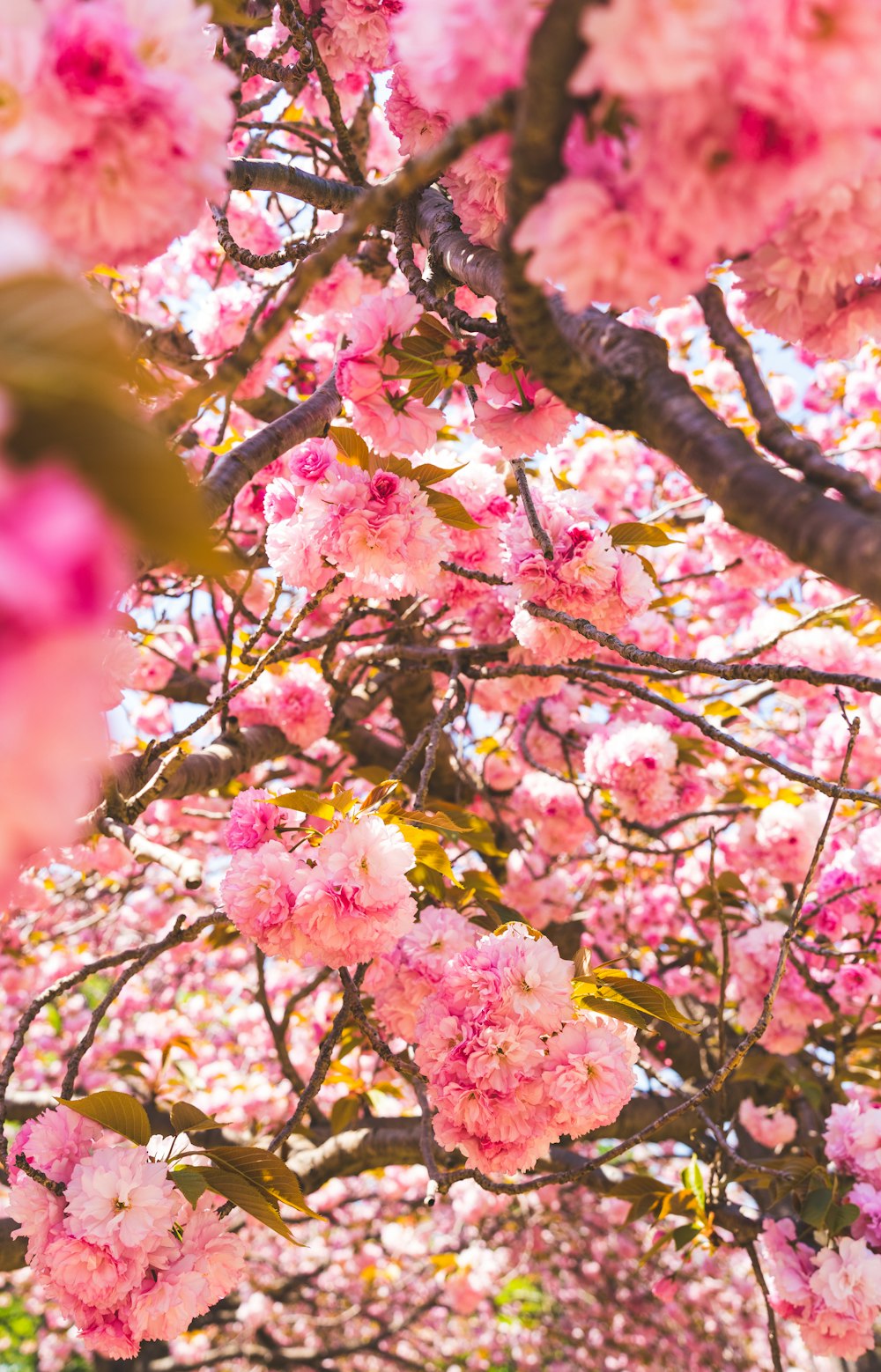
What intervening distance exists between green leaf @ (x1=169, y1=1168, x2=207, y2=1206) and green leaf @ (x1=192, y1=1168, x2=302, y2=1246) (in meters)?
0.01

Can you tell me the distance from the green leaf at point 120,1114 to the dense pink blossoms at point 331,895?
33 cm

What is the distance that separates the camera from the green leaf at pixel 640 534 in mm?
1731

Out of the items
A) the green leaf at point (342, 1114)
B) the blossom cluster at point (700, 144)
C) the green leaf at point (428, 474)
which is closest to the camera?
the blossom cluster at point (700, 144)

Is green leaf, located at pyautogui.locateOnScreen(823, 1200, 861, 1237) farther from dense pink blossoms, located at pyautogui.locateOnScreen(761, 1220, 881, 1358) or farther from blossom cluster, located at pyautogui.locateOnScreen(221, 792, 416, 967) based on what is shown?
blossom cluster, located at pyautogui.locateOnScreen(221, 792, 416, 967)

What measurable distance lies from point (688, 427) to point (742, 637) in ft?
11.2

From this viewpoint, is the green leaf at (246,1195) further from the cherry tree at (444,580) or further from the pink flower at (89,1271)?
the pink flower at (89,1271)

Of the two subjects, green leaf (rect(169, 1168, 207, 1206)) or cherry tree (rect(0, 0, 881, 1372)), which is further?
green leaf (rect(169, 1168, 207, 1206))

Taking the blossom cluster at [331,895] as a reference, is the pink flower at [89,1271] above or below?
below

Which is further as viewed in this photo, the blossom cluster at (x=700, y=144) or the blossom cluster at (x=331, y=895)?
the blossom cluster at (x=331, y=895)

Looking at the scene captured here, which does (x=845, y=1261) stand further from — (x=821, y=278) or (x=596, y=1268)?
(x=596, y=1268)

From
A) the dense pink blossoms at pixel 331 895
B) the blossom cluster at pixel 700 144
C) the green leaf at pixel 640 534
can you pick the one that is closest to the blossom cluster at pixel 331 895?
the dense pink blossoms at pixel 331 895

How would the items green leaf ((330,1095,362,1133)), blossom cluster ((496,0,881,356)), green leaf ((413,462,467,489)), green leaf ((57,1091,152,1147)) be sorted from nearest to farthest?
blossom cluster ((496,0,881,356)) → green leaf ((57,1091,152,1147)) → green leaf ((413,462,467,489)) → green leaf ((330,1095,362,1133))

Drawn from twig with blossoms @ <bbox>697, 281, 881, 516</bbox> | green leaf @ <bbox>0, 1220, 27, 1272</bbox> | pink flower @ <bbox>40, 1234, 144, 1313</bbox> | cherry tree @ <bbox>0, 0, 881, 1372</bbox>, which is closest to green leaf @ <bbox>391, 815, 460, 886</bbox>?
cherry tree @ <bbox>0, 0, 881, 1372</bbox>

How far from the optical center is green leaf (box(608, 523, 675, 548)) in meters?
1.73
